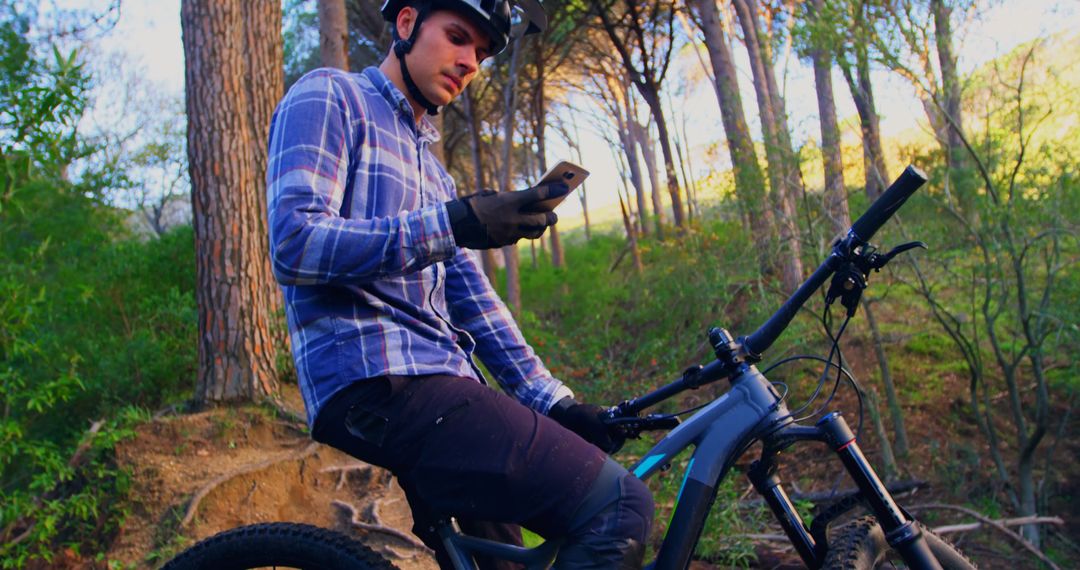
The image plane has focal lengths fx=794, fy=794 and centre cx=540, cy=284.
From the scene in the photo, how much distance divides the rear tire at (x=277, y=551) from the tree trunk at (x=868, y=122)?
15.5ft

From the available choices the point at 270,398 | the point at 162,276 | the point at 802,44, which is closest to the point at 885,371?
the point at 802,44

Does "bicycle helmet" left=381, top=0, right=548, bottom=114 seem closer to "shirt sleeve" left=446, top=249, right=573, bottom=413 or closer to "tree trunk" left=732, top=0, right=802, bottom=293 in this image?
"shirt sleeve" left=446, top=249, right=573, bottom=413

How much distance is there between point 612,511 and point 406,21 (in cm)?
124

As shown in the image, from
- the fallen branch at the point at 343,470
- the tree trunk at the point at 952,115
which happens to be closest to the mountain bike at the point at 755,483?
the fallen branch at the point at 343,470

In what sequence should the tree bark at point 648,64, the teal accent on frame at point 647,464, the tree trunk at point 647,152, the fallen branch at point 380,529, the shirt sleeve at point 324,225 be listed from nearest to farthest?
the shirt sleeve at point 324,225, the teal accent on frame at point 647,464, the fallen branch at point 380,529, the tree bark at point 648,64, the tree trunk at point 647,152

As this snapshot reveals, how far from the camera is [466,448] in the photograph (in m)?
1.60

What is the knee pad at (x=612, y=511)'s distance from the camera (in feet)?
5.38

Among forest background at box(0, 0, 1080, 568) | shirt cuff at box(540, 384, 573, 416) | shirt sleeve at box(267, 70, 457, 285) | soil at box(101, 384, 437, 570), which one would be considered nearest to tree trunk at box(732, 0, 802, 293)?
forest background at box(0, 0, 1080, 568)

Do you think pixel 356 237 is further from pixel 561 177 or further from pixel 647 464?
pixel 647 464

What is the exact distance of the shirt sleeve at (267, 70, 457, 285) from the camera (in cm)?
155

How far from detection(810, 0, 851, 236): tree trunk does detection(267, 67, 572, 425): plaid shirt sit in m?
4.60

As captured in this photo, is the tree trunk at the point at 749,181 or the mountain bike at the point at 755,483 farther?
the tree trunk at the point at 749,181

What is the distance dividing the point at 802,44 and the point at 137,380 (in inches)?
228

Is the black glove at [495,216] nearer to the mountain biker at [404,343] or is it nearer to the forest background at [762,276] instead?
the mountain biker at [404,343]
